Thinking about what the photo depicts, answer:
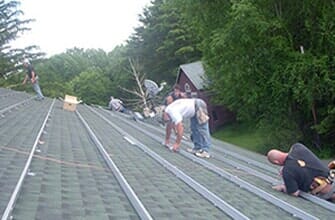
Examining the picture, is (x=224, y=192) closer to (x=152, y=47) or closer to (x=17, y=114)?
(x=17, y=114)

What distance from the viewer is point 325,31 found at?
15859 millimetres

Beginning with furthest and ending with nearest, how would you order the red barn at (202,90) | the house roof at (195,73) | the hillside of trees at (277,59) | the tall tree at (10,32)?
the tall tree at (10,32) < the house roof at (195,73) < the red barn at (202,90) < the hillside of trees at (277,59)

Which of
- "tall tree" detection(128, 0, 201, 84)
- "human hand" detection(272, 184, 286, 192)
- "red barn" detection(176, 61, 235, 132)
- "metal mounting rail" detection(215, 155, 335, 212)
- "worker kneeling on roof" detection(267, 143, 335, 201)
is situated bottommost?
"metal mounting rail" detection(215, 155, 335, 212)

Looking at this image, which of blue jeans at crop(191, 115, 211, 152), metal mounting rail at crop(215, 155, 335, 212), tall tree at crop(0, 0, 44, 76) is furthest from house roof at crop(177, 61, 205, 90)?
metal mounting rail at crop(215, 155, 335, 212)

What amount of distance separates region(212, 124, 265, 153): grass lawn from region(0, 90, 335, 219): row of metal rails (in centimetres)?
1661

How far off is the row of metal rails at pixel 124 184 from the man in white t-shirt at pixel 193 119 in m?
0.27

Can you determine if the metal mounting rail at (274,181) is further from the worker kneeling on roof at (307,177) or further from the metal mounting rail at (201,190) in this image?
the metal mounting rail at (201,190)

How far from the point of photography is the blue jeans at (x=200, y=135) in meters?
8.38

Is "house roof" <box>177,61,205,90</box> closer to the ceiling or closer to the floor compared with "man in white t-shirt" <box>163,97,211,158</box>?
closer to the ceiling

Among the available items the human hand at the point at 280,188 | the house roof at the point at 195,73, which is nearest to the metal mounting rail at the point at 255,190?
the human hand at the point at 280,188

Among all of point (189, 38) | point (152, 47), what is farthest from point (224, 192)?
point (152, 47)

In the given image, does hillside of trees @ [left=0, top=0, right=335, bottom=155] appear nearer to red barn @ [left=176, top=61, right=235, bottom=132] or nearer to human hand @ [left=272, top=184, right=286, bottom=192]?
red barn @ [left=176, top=61, right=235, bottom=132]

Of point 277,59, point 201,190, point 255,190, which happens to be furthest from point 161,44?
point 201,190

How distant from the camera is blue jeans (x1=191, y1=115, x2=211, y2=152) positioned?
27.5ft
